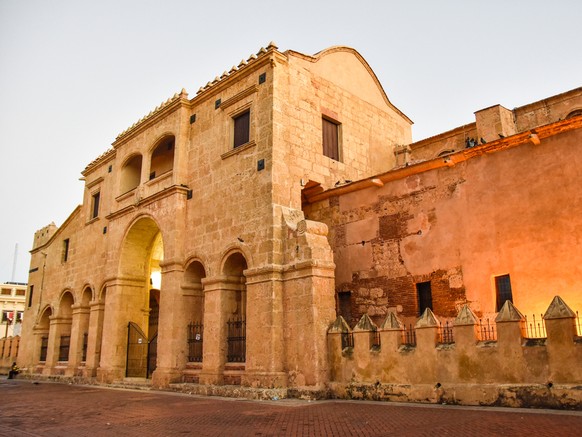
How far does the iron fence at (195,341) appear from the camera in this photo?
15.7 m

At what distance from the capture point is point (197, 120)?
1733 centimetres

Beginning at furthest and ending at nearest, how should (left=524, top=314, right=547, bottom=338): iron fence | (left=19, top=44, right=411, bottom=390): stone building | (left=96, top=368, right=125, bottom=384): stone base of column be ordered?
(left=96, top=368, right=125, bottom=384): stone base of column → (left=19, top=44, right=411, bottom=390): stone building → (left=524, top=314, right=547, bottom=338): iron fence

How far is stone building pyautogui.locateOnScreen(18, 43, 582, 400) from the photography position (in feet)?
37.0

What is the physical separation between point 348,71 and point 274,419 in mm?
13115

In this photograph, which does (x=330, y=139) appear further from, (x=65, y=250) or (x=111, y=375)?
(x=65, y=250)

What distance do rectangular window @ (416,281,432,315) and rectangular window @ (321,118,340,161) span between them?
573cm

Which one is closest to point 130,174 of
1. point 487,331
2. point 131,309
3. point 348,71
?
point 131,309

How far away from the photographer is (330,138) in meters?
16.8

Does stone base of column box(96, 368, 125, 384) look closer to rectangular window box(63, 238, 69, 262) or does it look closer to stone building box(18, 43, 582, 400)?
stone building box(18, 43, 582, 400)

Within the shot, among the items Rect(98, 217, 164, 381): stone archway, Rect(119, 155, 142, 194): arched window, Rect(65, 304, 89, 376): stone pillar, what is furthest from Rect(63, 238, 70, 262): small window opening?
Rect(98, 217, 164, 381): stone archway

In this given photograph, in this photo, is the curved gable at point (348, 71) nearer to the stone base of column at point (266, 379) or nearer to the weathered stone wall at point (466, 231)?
the weathered stone wall at point (466, 231)

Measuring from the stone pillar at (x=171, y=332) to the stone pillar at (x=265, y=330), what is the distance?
3.39m

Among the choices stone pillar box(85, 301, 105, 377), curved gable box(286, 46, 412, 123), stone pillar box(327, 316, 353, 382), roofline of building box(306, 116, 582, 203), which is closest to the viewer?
roofline of building box(306, 116, 582, 203)

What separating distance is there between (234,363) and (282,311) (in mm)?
2365
